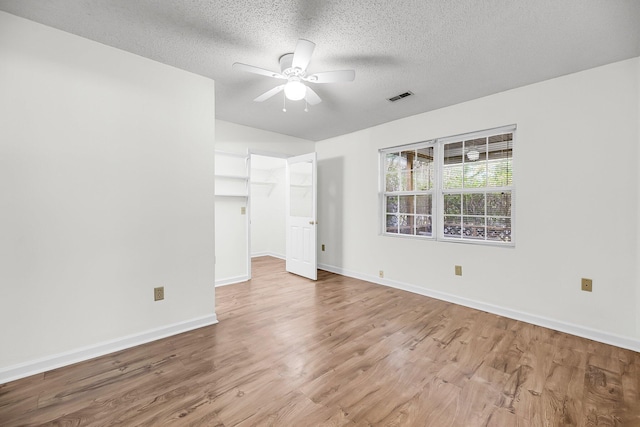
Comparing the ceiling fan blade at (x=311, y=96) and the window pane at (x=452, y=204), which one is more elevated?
the ceiling fan blade at (x=311, y=96)

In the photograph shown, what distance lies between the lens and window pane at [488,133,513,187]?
3084 millimetres

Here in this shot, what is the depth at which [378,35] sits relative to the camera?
2053mm

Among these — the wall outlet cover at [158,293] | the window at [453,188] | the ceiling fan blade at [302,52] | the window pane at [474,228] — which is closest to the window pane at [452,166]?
the window at [453,188]

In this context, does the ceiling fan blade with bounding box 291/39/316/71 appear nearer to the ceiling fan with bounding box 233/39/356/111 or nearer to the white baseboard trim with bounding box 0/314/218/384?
the ceiling fan with bounding box 233/39/356/111

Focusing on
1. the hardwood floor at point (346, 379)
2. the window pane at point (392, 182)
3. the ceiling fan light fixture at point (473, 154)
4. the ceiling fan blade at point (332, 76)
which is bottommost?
the hardwood floor at point (346, 379)

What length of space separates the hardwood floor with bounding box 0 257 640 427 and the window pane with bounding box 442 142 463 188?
5.44ft

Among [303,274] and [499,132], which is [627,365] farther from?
[303,274]

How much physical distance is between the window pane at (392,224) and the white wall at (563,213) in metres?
0.54

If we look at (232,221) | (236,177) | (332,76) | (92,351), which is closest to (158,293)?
(92,351)

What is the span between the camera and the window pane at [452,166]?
349cm

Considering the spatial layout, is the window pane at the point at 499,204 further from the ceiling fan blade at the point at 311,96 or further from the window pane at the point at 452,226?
the ceiling fan blade at the point at 311,96

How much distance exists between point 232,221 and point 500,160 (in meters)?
3.66

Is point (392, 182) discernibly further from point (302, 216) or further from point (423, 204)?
point (302, 216)

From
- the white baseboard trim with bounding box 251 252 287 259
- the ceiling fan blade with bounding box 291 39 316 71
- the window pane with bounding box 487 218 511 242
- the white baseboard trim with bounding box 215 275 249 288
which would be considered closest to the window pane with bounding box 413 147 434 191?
the window pane with bounding box 487 218 511 242
